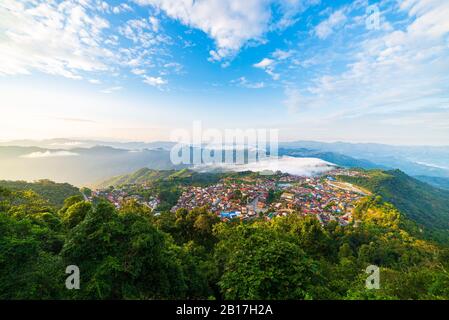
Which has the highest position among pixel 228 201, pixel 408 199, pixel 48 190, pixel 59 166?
pixel 48 190

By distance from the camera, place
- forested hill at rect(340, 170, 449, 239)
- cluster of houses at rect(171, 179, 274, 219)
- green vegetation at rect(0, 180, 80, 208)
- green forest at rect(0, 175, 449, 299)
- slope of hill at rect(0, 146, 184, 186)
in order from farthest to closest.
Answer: slope of hill at rect(0, 146, 184, 186) < forested hill at rect(340, 170, 449, 239) < cluster of houses at rect(171, 179, 274, 219) < green vegetation at rect(0, 180, 80, 208) < green forest at rect(0, 175, 449, 299)

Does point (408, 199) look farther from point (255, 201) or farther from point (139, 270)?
point (139, 270)

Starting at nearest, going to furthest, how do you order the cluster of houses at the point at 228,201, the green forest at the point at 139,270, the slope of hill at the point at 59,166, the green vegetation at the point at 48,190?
1. the green forest at the point at 139,270
2. the green vegetation at the point at 48,190
3. the cluster of houses at the point at 228,201
4. the slope of hill at the point at 59,166

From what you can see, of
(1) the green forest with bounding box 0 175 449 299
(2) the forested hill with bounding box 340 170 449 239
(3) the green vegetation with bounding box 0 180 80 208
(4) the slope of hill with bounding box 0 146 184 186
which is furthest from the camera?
(4) the slope of hill with bounding box 0 146 184 186

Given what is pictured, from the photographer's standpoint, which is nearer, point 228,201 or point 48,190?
point 48,190

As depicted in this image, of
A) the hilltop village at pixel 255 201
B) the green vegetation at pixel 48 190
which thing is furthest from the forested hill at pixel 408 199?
the green vegetation at pixel 48 190

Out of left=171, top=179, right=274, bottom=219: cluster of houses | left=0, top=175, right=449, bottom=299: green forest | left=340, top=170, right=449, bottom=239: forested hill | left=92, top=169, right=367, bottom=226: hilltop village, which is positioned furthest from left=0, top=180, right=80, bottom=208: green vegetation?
left=340, top=170, right=449, bottom=239: forested hill

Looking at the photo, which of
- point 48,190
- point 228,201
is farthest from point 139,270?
point 228,201

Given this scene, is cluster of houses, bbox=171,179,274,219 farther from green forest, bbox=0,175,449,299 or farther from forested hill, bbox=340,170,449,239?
forested hill, bbox=340,170,449,239

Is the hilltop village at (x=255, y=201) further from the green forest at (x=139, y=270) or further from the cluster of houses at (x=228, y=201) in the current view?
the green forest at (x=139, y=270)
